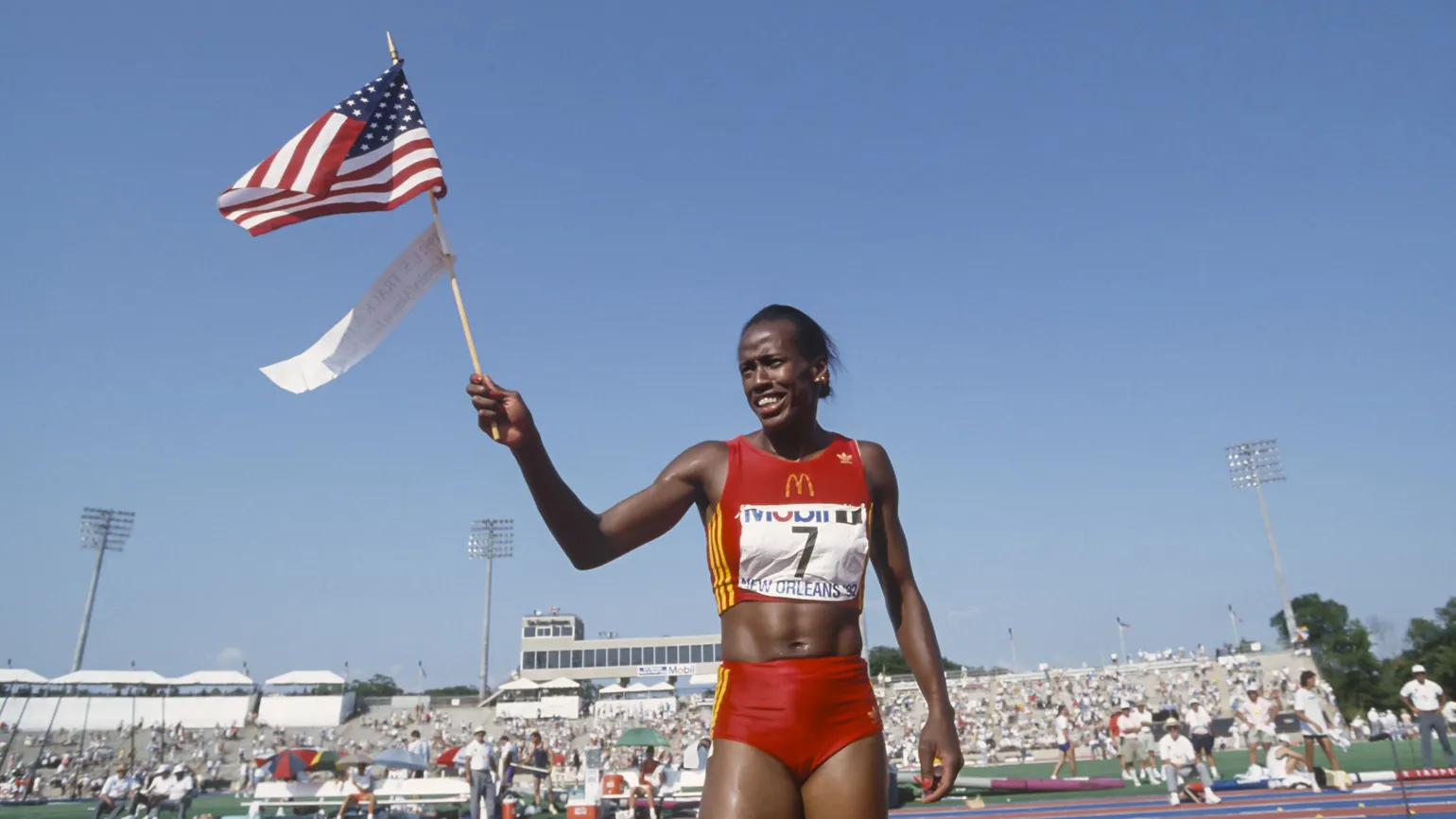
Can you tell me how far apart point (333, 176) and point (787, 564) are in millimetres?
3039

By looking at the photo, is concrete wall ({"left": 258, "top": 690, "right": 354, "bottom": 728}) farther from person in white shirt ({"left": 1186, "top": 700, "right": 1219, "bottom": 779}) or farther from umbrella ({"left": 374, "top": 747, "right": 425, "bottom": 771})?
person in white shirt ({"left": 1186, "top": 700, "right": 1219, "bottom": 779})

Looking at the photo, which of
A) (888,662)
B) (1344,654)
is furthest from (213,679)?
(1344,654)

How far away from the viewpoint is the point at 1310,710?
14391 millimetres

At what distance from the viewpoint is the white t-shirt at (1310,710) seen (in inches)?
561

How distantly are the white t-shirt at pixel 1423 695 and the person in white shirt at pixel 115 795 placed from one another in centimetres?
2323

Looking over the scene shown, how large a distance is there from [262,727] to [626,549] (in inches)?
2151

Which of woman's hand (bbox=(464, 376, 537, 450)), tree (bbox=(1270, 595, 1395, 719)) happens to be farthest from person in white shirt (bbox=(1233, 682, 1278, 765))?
tree (bbox=(1270, 595, 1395, 719))

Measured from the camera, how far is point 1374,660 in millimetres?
67625

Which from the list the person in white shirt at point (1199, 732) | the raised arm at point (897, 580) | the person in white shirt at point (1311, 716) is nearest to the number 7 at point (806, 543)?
the raised arm at point (897, 580)

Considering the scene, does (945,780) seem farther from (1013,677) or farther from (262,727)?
(262,727)

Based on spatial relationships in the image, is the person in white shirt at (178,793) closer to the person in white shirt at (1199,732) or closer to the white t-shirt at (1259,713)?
the person in white shirt at (1199,732)

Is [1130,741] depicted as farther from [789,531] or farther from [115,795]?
[115,795]

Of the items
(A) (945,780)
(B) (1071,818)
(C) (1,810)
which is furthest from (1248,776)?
(C) (1,810)

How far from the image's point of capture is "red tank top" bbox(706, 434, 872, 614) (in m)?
3.07
